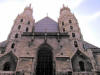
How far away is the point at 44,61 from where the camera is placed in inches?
555

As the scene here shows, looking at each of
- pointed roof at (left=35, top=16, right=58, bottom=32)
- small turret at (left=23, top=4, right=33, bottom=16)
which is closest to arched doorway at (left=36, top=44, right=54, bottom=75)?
pointed roof at (left=35, top=16, right=58, bottom=32)

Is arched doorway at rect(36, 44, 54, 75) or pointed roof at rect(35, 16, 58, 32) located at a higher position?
pointed roof at rect(35, 16, 58, 32)

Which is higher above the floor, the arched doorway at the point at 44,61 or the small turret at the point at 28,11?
the small turret at the point at 28,11

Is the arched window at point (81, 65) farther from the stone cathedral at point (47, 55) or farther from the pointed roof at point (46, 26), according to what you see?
the pointed roof at point (46, 26)

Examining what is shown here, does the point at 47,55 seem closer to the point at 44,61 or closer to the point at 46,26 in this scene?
the point at 44,61

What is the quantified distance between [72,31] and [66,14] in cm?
561

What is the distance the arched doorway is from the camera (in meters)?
13.3

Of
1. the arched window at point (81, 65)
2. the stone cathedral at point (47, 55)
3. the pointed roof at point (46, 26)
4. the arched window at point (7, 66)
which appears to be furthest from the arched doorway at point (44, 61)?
the pointed roof at point (46, 26)

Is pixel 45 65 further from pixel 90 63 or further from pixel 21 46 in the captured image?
pixel 90 63

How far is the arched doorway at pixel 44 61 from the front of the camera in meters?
13.3

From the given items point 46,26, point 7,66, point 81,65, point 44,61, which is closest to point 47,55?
point 44,61

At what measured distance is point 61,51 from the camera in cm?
1459

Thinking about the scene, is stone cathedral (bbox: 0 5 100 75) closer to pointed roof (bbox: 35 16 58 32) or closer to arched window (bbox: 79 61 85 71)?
arched window (bbox: 79 61 85 71)

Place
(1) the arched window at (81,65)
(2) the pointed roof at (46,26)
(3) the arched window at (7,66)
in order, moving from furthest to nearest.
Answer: (2) the pointed roof at (46,26)
(1) the arched window at (81,65)
(3) the arched window at (7,66)
